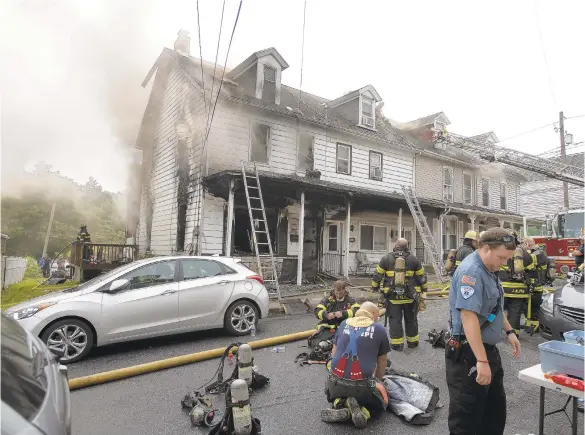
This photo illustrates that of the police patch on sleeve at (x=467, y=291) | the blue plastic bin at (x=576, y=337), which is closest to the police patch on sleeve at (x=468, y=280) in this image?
the police patch on sleeve at (x=467, y=291)

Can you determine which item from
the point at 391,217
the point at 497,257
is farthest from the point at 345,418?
the point at 391,217

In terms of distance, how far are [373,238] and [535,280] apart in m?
9.09

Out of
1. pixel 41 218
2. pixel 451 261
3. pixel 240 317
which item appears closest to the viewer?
pixel 240 317

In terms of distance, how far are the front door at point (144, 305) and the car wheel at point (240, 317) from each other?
87 cm

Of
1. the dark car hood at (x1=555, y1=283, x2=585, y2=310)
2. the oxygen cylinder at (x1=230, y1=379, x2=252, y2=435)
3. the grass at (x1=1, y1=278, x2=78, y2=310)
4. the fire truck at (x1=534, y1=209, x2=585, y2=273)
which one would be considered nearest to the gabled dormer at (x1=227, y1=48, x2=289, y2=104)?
the grass at (x1=1, y1=278, x2=78, y2=310)

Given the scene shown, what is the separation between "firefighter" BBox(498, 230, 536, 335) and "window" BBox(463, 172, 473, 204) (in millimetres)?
13569

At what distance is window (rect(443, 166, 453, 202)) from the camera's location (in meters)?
17.6

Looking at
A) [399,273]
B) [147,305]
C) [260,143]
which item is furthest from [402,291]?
[260,143]

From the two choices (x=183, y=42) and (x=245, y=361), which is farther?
(x=183, y=42)

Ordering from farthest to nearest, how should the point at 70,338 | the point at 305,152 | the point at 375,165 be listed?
the point at 375,165
the point at 305,152
the point at 70,338

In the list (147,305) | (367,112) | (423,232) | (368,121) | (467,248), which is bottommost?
(147,305)

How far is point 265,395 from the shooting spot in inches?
148

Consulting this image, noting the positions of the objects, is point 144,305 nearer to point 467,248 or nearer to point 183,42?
point 467,248

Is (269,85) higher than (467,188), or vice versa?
(269,85)
